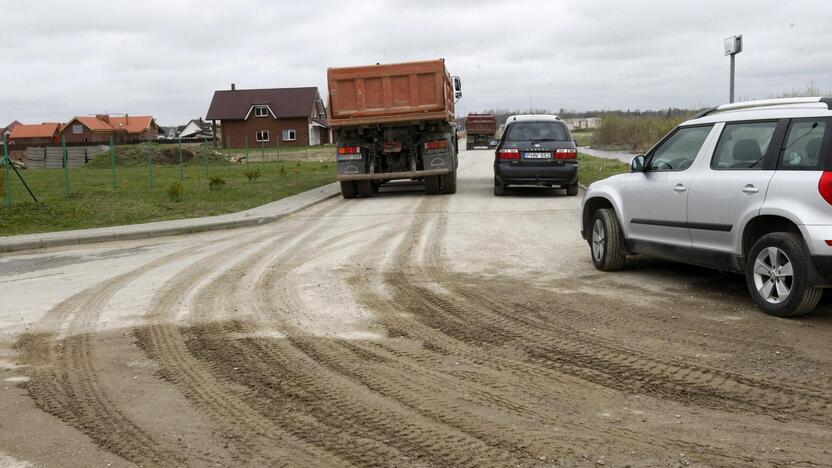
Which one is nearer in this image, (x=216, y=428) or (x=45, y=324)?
(x=216, y=428)

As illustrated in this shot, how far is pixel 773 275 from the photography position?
6562 mm

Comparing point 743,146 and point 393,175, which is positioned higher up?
point 743,146

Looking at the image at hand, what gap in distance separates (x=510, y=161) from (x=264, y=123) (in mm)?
65073

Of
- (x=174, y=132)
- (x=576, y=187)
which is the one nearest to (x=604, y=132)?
(x=576, y=187)

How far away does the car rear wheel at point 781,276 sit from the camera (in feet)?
20.6

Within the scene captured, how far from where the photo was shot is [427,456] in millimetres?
3893

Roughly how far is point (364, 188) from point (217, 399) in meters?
15.1

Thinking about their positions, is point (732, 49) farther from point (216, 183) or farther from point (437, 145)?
point (216, 183)

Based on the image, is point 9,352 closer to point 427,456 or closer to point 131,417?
point 131,417

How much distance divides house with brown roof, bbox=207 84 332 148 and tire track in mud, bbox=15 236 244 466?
72.8m

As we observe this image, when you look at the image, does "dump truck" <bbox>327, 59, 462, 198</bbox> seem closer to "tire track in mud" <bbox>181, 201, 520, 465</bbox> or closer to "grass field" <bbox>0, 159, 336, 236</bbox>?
"grass field" <bbox>0, 159, 336, 236</bbox>

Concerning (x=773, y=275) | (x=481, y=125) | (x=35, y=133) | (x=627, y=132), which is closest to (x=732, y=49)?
(x=773, y=275)

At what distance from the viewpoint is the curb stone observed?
13078 mm

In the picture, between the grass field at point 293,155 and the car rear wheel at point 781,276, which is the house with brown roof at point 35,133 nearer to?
the grass field at point 293,155
